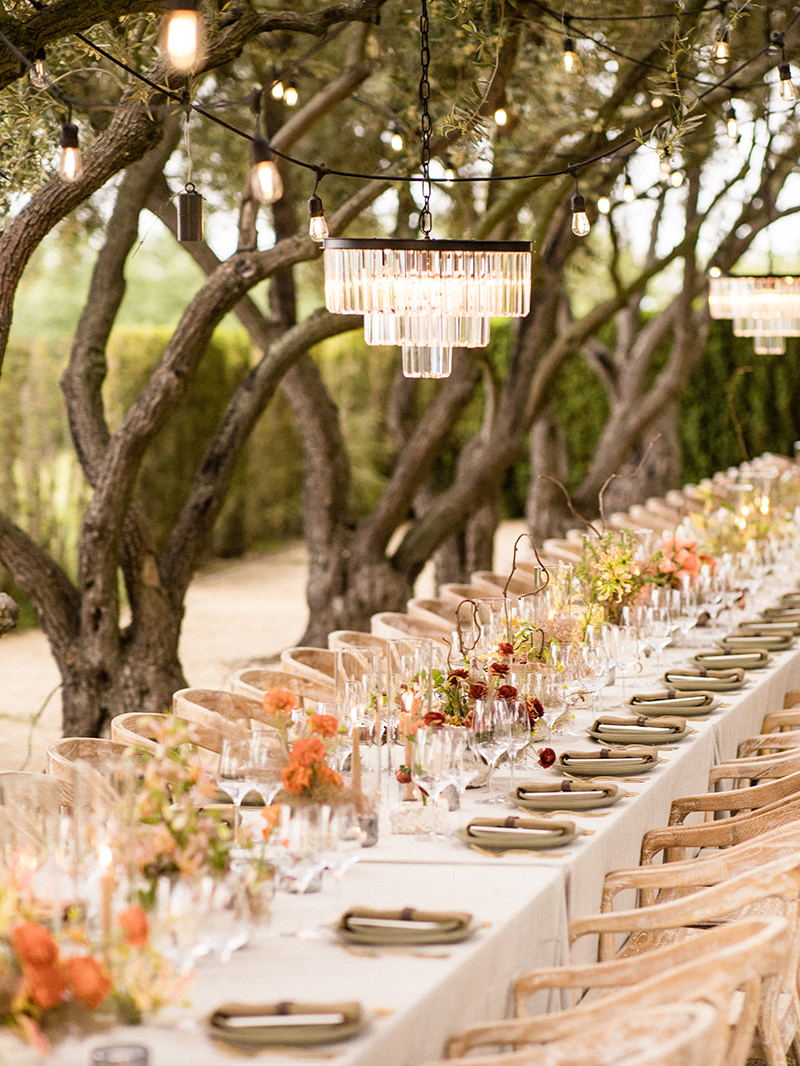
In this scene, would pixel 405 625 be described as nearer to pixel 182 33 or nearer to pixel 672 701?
pixel 672 701

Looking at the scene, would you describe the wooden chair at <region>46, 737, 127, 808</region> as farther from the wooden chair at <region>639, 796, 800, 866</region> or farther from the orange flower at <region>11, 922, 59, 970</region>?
the wooden chair at <region>639, 796, 800, 866</region>

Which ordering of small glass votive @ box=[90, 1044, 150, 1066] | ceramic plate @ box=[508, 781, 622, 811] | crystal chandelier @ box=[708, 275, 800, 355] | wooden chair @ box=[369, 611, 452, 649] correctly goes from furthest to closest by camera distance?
crystal chandelier @ box=[708, 275, 800, 355] < wooden chair @ box=[369, 611, 452, 649] < ceramic plate @ box=[508, 781, 622, 811] < small glass votive @ box=[90, 1044, 150, 1066]

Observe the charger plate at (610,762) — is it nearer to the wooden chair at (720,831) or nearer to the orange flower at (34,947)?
the wooden chair at (720,831)

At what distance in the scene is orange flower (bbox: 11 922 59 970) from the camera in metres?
1.99

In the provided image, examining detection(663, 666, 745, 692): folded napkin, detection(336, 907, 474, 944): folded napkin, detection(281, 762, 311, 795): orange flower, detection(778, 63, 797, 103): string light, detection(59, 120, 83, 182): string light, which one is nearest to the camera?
detection(336, 907, 474, 944): folded napkin

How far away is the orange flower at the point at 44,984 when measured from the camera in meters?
2.00

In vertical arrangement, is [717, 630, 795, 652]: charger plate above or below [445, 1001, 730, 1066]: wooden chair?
above

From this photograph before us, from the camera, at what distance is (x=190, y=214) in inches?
158

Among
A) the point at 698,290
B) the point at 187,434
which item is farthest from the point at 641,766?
the point at 187,434

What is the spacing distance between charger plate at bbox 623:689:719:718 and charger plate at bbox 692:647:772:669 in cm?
46

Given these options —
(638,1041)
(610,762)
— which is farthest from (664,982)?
(610,762)

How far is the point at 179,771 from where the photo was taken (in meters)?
2.69

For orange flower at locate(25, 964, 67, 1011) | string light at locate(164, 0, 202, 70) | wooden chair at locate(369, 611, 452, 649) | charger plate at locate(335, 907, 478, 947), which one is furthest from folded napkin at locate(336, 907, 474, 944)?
wooden chair at locate(369, 611, 452, 649)

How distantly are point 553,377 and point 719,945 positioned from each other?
7.03 metres
